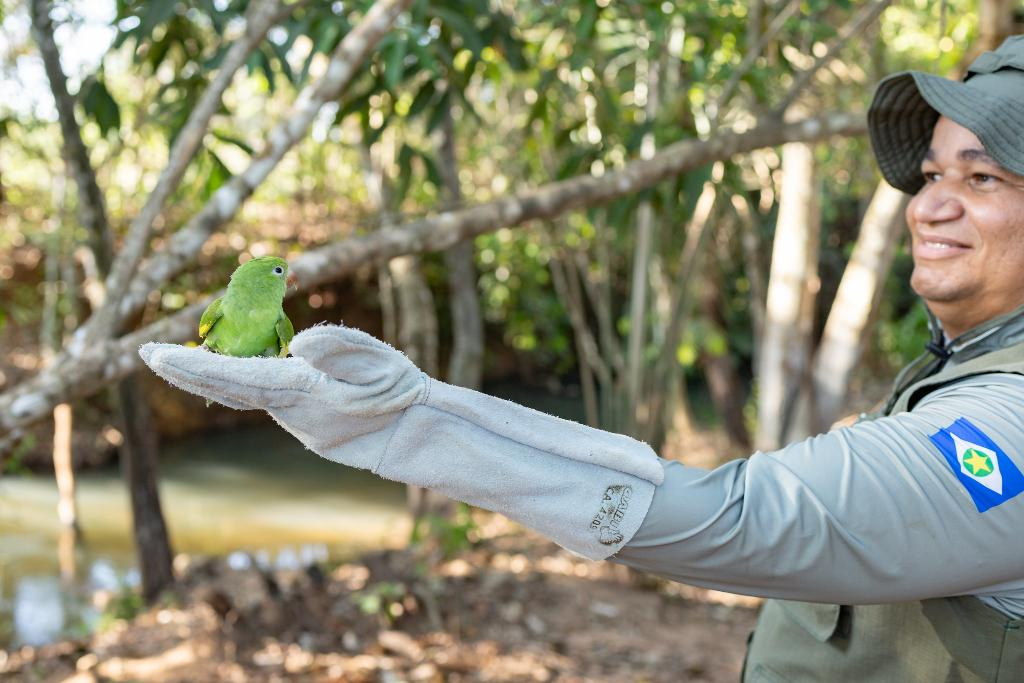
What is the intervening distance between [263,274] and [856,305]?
12.7 feet

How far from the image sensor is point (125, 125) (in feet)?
24.7

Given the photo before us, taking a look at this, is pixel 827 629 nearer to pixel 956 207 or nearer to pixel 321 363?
pixel 956 207

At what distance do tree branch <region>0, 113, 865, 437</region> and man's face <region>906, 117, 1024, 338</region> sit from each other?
4.54ft

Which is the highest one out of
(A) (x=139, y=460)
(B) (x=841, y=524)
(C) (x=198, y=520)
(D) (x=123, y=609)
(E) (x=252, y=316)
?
(E) (x=252, y=316)

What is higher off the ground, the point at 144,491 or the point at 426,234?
the point at 426,234

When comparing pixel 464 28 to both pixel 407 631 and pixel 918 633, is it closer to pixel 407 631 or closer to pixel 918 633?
pixel 918 633

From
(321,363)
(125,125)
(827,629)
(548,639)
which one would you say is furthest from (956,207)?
(125,125)

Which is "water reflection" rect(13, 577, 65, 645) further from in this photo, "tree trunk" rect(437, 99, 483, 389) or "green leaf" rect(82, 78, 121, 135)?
"green leaf" rect(82, 78, 121, 135)

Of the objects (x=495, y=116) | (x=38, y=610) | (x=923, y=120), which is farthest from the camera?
(x=495, y=116)

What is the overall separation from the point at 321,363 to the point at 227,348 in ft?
0.82

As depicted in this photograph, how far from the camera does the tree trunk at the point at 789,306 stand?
4918 mm

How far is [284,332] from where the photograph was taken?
1.13 metres

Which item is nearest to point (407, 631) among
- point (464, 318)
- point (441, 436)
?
point (464, 318)

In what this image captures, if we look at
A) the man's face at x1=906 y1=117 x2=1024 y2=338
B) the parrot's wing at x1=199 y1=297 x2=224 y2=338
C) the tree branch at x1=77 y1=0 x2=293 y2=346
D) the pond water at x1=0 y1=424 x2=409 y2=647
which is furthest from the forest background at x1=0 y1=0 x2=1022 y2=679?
the man's face at x1=906 y1=117 x2=1024 y2=338
